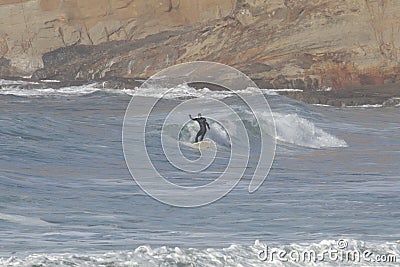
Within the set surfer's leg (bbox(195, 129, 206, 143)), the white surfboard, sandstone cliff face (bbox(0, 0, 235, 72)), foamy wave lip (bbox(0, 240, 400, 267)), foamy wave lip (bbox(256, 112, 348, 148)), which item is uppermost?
sandstone cliff face (bbox(0, 0, 235, 72))

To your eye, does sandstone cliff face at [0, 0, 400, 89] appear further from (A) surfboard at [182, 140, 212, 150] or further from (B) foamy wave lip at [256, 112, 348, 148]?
(A) surfboard at [182, 140, 212, 150]

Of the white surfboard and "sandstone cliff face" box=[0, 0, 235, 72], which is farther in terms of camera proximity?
"sandstone cliff face" box=[0, 0, 235, 72]

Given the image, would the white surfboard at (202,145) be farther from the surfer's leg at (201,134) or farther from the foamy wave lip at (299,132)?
the foamy wave lip at (299,132)

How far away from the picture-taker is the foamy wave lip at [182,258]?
6715mm

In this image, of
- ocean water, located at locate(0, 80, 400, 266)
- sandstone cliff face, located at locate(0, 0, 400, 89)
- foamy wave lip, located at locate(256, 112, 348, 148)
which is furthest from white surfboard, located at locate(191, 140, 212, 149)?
sandstone cliff face, located at locate(0, 0, 400, 89)

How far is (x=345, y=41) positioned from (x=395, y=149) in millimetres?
16117

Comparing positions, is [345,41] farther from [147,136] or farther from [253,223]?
[253,223]

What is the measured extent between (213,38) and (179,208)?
1025 inches

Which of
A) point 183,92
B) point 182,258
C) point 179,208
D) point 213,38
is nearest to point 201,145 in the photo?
point 179,208

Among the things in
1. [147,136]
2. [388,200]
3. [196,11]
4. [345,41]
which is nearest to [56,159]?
[147,136]

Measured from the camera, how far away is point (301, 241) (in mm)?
8031

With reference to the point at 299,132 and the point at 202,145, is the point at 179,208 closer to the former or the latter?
the point at 202,145

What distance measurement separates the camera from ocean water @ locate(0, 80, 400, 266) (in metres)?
7.35

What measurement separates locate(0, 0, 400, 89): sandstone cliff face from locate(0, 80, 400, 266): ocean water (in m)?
13.0
